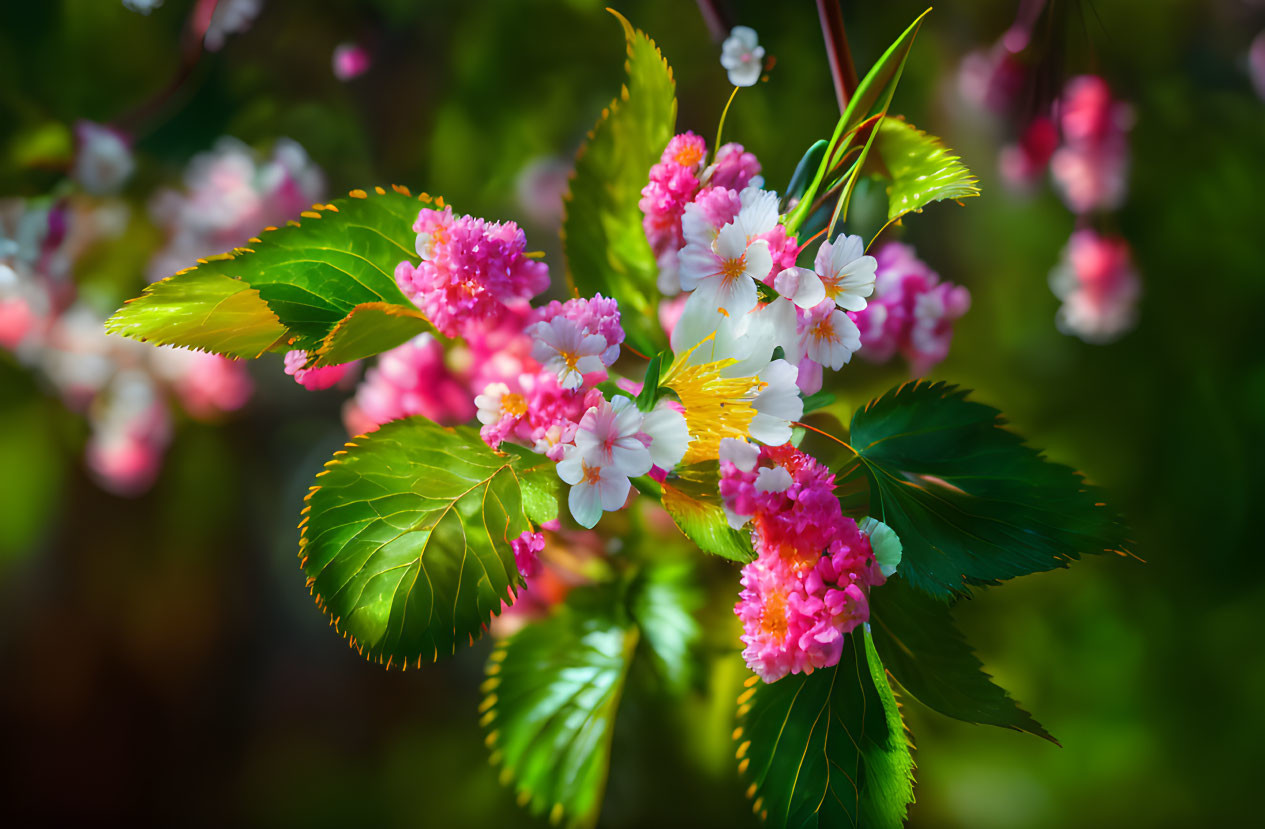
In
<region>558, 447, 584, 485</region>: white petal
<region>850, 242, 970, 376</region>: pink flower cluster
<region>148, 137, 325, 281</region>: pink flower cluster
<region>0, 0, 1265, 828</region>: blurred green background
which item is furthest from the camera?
<region>148, 137, 325, 281</region>: pink flower cluster

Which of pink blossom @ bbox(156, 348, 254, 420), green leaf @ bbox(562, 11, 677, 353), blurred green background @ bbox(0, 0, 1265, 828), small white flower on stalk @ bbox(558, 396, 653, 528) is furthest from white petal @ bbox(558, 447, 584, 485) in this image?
pink blossom @ bbox(156, 348, 254, 420)

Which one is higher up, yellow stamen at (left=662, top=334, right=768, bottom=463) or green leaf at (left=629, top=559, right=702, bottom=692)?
yellow stamen at (left=662, top=334, right=768, bottom=463)

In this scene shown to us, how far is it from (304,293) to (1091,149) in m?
0.52

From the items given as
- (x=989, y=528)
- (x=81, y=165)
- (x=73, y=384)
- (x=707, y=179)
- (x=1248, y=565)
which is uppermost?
(x=81, y=165)

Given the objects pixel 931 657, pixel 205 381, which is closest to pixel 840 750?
pixel 931 657

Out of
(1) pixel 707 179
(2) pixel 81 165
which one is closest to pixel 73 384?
(2) pixel 81 165

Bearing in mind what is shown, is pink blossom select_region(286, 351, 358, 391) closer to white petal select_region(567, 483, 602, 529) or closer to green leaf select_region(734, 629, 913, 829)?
white petal select_region(567, 483, 602, 529)

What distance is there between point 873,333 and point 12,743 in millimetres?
689

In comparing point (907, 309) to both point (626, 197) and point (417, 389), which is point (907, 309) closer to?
point (626, 197)

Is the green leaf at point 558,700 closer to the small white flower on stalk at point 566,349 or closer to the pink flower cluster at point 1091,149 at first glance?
the small white flower on stalk at point 566,349

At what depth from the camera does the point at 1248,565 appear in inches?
19.0

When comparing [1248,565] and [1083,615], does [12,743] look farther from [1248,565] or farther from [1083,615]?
[1248,565]

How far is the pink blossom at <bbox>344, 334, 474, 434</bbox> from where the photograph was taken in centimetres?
40

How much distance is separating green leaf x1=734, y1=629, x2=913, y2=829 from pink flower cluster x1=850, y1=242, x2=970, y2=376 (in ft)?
0.50
